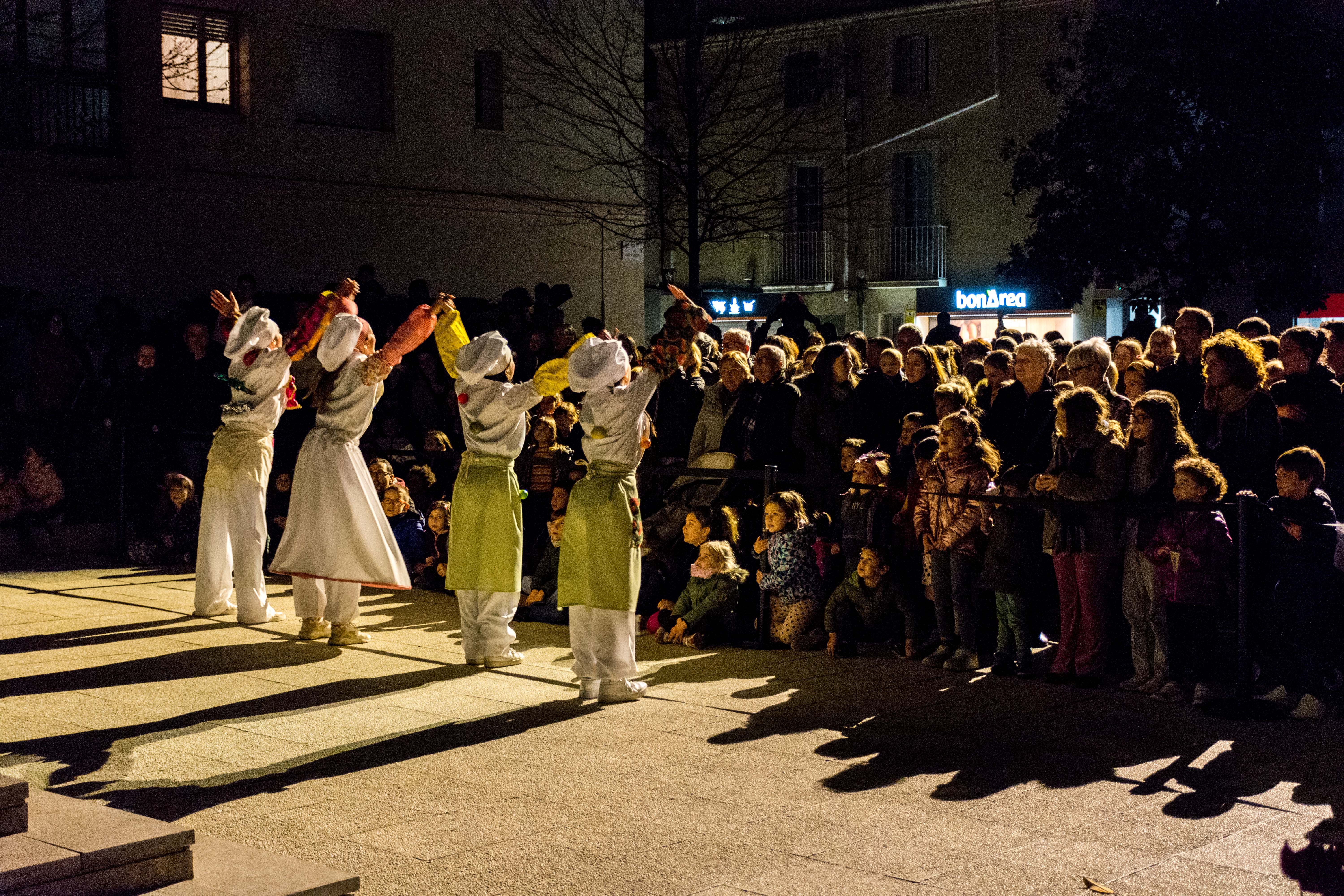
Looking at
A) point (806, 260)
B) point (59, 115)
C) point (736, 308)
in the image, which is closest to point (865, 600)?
point (59, 115)

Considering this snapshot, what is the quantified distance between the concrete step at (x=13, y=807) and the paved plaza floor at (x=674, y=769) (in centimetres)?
86

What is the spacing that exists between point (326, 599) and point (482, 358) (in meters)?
2.30

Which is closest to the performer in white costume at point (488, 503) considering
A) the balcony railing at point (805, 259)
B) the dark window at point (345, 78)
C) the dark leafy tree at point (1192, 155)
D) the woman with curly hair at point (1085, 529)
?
the woman with curly hair at point (1085, 529)

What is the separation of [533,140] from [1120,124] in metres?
9.13

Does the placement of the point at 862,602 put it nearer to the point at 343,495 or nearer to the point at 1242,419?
the point at 1242,419

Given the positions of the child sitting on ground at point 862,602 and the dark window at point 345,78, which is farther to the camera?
the dark window at point 345,78

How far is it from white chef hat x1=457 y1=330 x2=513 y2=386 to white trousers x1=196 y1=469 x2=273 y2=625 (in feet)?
8.47

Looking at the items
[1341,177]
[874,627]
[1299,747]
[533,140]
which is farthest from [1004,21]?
[1299,747]

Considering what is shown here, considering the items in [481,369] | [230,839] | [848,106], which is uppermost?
[848,106]

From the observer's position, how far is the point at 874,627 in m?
10.5

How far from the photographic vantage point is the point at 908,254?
3622cm

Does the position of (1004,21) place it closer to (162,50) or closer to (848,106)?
(848,106)

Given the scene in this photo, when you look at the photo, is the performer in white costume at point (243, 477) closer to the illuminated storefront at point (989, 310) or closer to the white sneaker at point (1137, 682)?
the white sneaker at point (1137, 682)

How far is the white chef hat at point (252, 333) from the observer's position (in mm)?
11328
